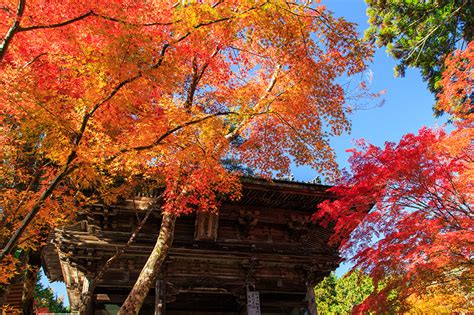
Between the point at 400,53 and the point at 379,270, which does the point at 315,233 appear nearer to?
the point at 379,270

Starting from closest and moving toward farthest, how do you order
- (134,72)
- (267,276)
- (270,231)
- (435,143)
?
1. (134,72)
2. (435,143)
3. (267,276)
4. (270,231)

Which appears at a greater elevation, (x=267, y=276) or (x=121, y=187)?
(x=121, y=187)

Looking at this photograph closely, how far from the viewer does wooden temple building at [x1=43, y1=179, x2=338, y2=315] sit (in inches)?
438

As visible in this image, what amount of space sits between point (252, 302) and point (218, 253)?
6.54 feet

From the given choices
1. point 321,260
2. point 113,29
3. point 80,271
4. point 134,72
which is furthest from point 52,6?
point 321,260

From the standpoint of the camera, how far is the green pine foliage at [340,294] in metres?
30.9

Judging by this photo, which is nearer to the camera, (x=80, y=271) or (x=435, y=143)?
(x=435, y=143)

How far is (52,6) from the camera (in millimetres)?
8469

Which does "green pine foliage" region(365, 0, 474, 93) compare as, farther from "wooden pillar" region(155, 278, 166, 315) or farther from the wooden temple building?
"wooden pillar" region(155, 278, 166, 315)

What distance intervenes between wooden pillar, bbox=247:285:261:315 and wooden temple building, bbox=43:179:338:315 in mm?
31

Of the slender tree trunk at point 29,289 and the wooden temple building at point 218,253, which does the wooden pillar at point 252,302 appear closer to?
the wooden temple building at point 218,253

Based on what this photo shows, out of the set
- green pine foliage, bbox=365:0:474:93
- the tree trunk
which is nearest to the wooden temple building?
the tree trunk

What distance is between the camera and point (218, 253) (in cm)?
1200

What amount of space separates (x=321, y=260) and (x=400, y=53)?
35.8ft
